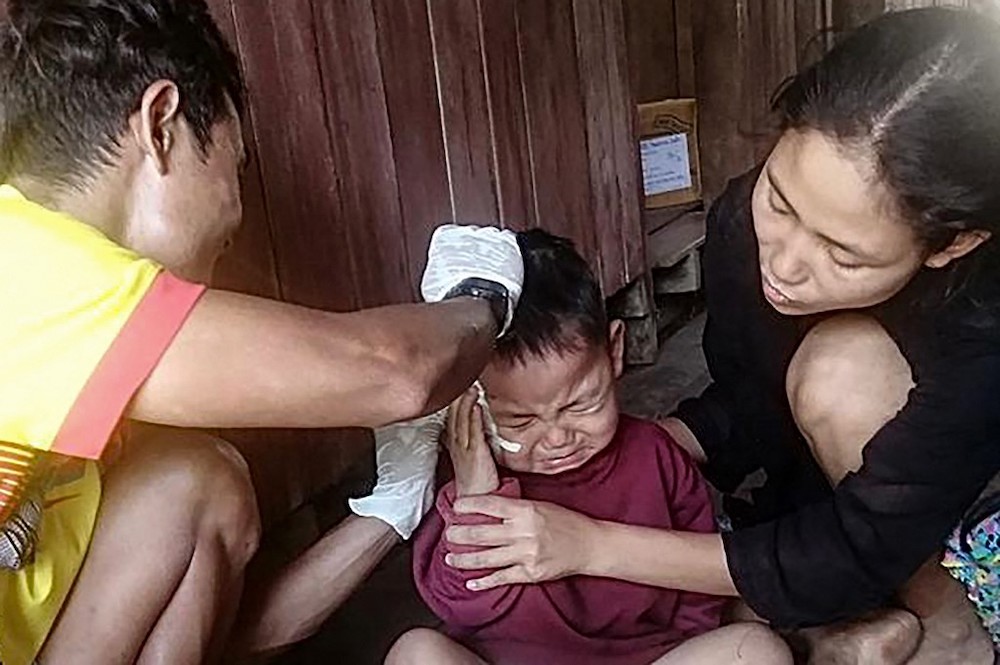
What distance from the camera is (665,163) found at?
3.14m

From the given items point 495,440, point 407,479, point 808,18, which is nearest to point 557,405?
point 495,440

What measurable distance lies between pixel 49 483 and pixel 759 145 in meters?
2.18

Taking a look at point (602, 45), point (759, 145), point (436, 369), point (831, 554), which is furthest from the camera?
point (759, 145)

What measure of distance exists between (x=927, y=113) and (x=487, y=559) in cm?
59

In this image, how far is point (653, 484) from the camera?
1.36 m

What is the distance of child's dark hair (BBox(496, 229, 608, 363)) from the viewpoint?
128 centimetres

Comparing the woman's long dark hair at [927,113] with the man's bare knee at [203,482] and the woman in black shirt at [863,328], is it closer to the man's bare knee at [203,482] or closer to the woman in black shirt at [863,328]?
the woman in black shirt at [863,328]

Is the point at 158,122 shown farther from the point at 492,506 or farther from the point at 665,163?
the point at 665,163

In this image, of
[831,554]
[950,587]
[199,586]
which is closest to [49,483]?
[199,586]

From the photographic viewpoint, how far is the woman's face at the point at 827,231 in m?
1.12

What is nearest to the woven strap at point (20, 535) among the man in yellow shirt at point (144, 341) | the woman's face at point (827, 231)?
the man in yellow shirt at point (144, 341)

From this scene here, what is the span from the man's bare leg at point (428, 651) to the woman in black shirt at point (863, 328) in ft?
0.25

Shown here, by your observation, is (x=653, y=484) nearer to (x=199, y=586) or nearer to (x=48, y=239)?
(x=199, y=586)

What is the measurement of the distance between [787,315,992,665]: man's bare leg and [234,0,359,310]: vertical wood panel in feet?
1.94
